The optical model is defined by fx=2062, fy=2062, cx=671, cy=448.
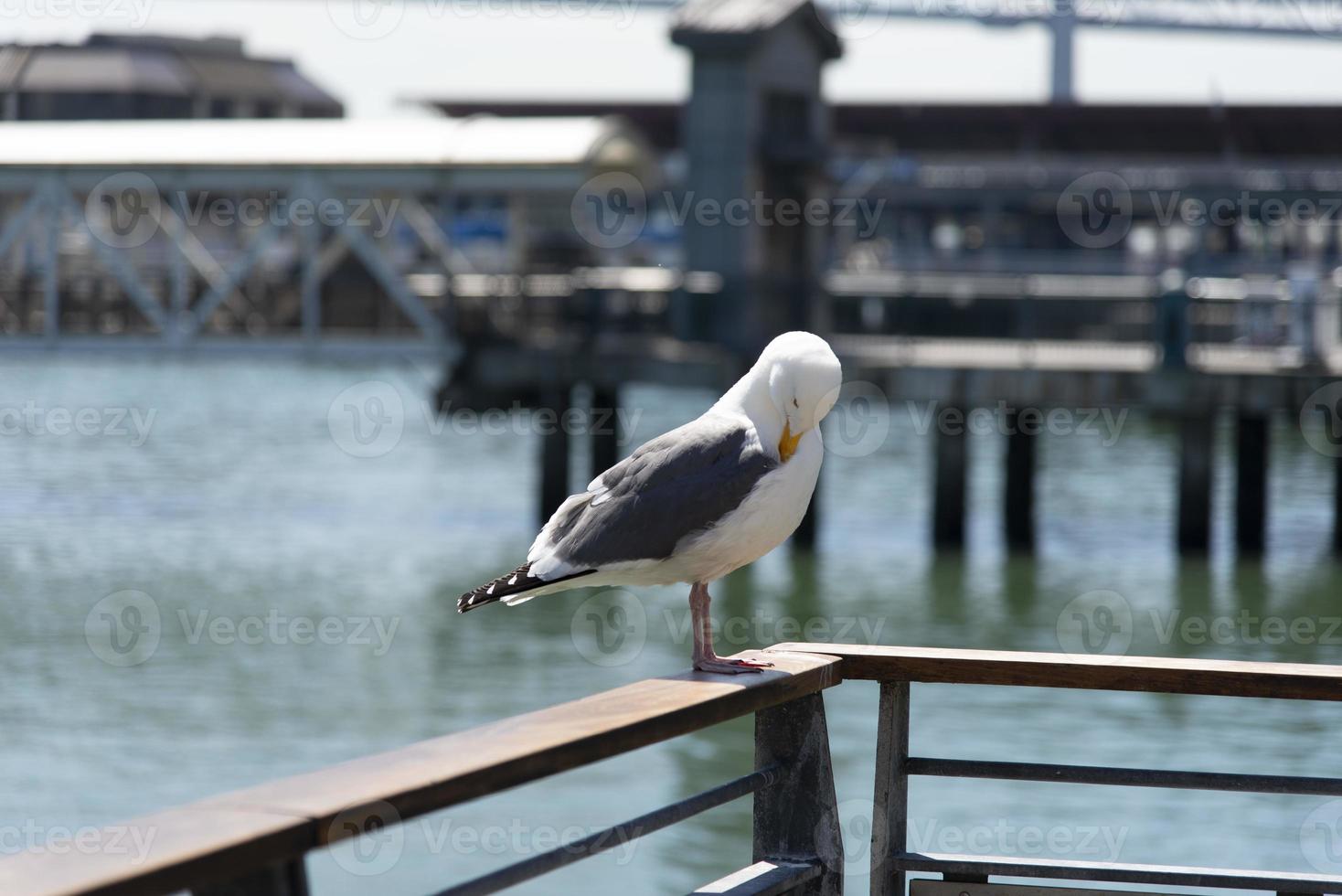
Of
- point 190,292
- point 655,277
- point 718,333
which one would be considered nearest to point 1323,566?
point 718,333

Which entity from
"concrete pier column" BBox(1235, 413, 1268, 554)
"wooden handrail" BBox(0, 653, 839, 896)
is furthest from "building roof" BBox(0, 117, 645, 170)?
"wooden handrail" BBox(0, 653, 839, 896)

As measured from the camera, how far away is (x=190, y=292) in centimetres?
2450

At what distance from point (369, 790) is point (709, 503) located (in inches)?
61.5

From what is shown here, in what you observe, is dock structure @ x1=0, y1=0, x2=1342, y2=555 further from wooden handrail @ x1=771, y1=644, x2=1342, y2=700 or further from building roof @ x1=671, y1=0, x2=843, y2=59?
wooden handrail @ x1=771, y1=644, x2=1342, y2=700

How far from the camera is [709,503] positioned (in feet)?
14.1

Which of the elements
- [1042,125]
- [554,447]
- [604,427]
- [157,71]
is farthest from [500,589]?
[1042,125]

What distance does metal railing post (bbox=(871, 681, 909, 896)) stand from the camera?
4234 millimetres

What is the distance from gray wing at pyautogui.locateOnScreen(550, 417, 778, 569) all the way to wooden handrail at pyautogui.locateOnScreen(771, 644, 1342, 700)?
0.42m

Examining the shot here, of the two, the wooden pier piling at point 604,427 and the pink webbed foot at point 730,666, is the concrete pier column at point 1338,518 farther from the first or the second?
the pink webbed foot at point 730,666

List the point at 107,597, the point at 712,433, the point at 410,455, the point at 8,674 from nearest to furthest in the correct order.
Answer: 1. the point at 712,433
2. the point at 8,674
3. the point at 107,597
4. the point at 410,455

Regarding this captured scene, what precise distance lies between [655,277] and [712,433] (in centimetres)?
2779

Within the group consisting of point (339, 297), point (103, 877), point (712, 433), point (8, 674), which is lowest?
point (8, 674)

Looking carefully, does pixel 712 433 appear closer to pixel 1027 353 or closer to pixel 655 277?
pixel 1027 353

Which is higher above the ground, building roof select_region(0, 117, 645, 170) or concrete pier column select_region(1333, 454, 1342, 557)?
building roof select_region(0, 117, 645, 170)
